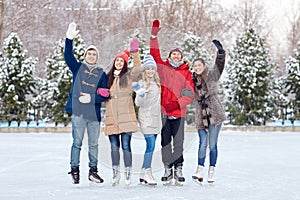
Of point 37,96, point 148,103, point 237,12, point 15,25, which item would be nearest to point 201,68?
point 148,103

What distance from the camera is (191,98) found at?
4.75m

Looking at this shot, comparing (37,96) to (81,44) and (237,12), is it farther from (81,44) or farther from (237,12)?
(237,12)

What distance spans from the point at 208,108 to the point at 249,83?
10.4 m

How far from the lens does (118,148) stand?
15.4ft

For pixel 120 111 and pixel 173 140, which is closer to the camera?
pixel 120 111

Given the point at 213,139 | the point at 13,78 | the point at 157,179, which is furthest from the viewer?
the point at 13,78

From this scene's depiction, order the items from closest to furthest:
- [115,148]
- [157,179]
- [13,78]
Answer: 1. [115,148]
2. [157,179]
3. [13,78]

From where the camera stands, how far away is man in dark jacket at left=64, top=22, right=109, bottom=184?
183 inches

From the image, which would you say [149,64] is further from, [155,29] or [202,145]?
[202,145]

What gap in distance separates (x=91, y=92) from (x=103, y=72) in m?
0.22

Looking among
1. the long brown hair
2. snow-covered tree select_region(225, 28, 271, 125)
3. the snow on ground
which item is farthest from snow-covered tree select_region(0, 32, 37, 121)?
the long brown hair

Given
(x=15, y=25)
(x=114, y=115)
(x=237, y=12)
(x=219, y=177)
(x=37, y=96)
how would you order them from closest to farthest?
(x=114, y=115) → (x=219, y=177) → (x=37, y=96) → (x=15, y=25) → (x=237, y=12)

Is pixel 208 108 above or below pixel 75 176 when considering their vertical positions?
above

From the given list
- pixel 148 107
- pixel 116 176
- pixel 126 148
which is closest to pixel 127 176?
pixel 116 176
